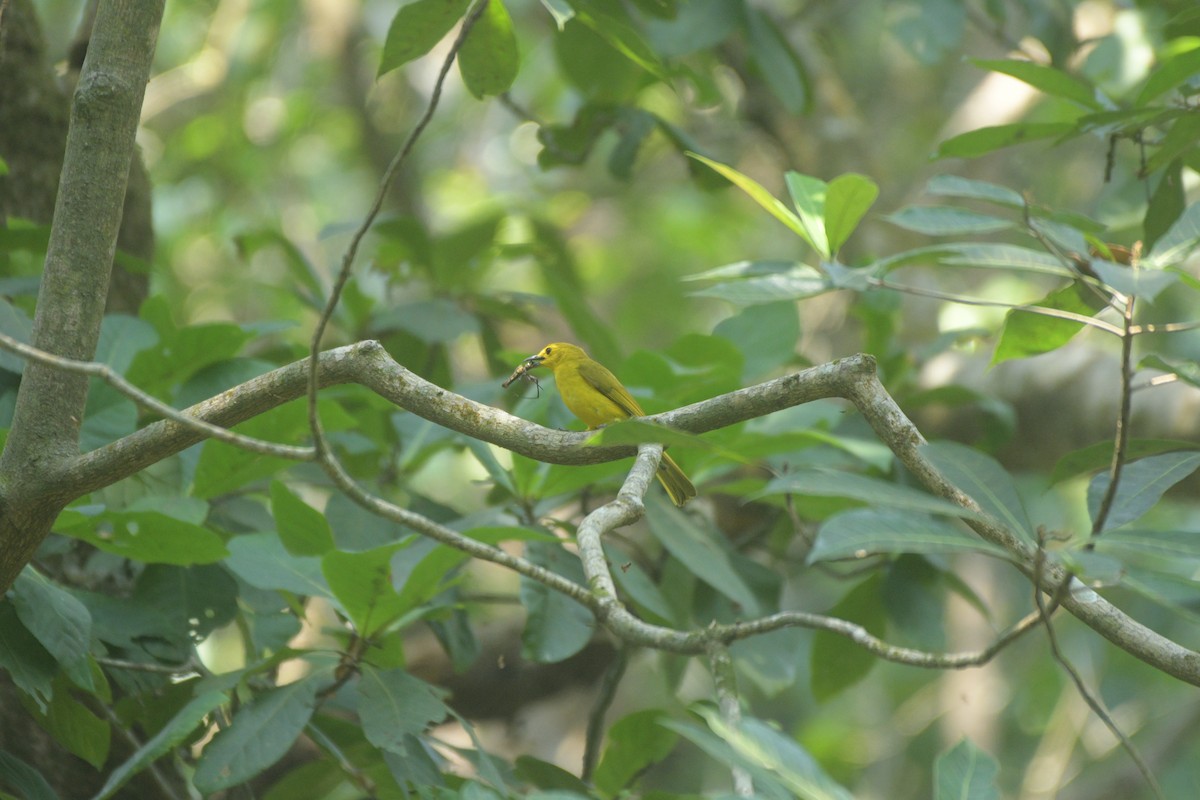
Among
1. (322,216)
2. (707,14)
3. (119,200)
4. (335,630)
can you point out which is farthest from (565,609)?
(322,216)

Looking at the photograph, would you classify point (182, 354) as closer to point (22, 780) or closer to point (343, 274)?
point (22, 780)

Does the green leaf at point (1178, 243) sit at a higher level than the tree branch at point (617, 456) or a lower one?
higher

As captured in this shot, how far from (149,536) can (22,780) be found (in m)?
0.57

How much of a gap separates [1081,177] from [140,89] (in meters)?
9.23

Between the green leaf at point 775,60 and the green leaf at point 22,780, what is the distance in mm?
3478

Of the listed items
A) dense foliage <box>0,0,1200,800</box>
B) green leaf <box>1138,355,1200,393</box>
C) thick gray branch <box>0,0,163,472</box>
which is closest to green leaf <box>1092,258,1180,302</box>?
dense foliage <box>0,0,1200,800</box>

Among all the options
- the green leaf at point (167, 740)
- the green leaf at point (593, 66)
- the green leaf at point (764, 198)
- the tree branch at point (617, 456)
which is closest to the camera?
the tree branch at point (617, 456)

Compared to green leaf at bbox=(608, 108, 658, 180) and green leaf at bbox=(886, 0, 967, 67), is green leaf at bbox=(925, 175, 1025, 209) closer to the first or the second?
green leaf at bbox=(608, 108, 658, 180)

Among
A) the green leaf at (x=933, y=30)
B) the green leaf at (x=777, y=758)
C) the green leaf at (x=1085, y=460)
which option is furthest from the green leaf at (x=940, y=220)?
the green leaf at (x=933, y=30)

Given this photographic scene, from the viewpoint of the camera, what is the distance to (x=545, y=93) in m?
10.4

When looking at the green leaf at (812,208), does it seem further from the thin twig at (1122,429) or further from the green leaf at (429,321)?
the green leaf at (429,321)

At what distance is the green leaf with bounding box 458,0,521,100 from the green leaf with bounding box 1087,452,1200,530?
1678mm

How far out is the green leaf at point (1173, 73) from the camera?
2.37m

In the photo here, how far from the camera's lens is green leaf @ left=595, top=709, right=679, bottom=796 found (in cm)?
277
